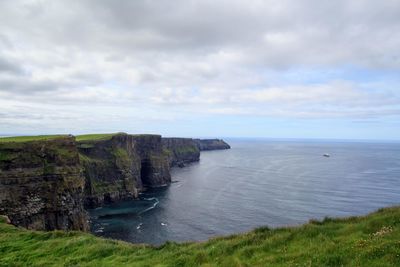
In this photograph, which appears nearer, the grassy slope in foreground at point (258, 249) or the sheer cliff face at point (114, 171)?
the grassy slope in foreground at point (258, 249)

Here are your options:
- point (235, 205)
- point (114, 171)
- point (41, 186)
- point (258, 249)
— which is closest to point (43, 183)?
point (41, 186)

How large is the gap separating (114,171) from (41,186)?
44.3 metres

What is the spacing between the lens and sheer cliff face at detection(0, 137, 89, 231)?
62.7 meters

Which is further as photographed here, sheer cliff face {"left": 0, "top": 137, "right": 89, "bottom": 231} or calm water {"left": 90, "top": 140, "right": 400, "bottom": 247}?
calm water {"left": 90, "top": 140, "right": 400, "bottom": 247}

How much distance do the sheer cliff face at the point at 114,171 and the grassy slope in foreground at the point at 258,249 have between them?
240ft

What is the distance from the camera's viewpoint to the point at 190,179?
15288cm

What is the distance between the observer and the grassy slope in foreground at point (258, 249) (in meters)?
17.3

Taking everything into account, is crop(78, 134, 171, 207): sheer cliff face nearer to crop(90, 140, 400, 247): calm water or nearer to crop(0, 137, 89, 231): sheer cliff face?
crop(90, 140, 400, 247): calm water

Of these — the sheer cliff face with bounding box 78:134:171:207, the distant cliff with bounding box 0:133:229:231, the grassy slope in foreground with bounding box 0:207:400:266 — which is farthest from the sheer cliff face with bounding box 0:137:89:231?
the grassy slope in foreground with bounding box 0:207:400:266

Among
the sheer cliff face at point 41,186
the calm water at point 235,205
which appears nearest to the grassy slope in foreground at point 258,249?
the sheer cliff face at point 41,186

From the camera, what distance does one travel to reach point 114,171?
362 feet

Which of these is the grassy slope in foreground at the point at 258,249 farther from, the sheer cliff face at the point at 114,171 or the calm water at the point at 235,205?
the sheer cliff face at the point at 114,171

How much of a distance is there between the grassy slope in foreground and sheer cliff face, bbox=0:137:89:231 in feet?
118

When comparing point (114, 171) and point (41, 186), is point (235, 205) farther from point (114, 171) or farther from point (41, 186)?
point (41, 186)
